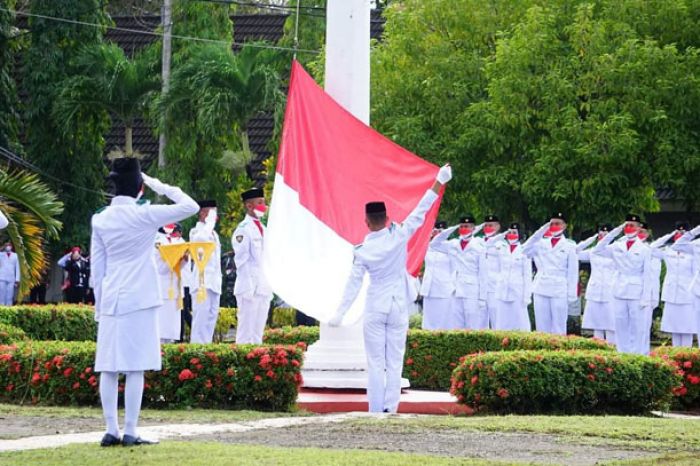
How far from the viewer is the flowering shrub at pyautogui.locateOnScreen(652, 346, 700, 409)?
15.6m

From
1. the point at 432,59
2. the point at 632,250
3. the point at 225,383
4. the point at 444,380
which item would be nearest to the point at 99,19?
the point at 432,59

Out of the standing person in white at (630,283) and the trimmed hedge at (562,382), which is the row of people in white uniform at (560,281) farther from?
the trimmed hedge at (562,382)

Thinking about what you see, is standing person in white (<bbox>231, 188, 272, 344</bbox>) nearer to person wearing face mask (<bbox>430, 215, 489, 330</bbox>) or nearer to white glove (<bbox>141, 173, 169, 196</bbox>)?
person wearing face mask (<bbox>430, 215, 489, 330</bbox>)

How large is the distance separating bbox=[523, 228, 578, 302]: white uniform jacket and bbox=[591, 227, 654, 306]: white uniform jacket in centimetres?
100

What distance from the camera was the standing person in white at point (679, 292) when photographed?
2347 centimetres

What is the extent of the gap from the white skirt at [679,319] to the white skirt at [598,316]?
3.48 ft

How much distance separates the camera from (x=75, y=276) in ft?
103

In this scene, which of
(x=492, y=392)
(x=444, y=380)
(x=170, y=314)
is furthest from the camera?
(x=170, y=314)

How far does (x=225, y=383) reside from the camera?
1359 cm

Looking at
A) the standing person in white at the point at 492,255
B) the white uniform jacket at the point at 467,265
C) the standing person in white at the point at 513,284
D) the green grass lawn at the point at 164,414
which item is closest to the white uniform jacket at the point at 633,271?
the standing person in white at the point at 513,284

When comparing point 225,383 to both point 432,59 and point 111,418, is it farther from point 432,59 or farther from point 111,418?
point 432,59

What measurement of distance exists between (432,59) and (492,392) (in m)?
15.0

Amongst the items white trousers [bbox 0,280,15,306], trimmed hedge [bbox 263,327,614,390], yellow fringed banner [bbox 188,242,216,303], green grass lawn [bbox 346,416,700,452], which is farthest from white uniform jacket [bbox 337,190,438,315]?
white trousers [bbox 0,280,15,306]

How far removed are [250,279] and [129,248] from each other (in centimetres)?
769
